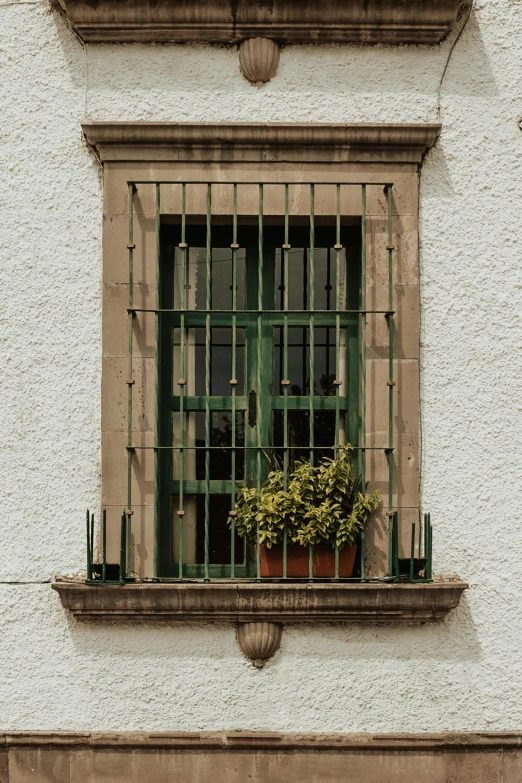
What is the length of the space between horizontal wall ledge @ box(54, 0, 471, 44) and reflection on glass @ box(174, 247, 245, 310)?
3.52 feet

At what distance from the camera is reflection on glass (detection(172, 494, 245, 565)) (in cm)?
489

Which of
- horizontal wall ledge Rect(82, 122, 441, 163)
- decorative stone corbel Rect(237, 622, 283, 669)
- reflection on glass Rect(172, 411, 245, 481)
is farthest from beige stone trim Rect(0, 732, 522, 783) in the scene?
horizontal wall ledge Rect(82, 122, 441, 163)

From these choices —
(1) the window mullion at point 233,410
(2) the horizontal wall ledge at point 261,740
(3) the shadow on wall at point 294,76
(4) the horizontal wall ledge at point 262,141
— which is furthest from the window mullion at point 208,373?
(2) the horizontal wall ledge at point 261,740

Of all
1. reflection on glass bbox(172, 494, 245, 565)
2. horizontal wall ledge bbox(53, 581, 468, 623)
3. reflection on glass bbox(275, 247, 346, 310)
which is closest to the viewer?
horizontal wall ledge bbox(53, 581, 468, 623)

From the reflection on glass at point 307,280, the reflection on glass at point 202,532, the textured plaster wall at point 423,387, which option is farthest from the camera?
the reflection on glass at point 307,280

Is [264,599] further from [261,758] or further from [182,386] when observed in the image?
[182,386]

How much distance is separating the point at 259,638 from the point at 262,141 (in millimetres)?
2404

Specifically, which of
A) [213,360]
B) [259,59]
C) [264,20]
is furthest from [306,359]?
[264,20]

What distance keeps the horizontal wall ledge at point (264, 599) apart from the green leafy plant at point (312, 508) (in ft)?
0.75

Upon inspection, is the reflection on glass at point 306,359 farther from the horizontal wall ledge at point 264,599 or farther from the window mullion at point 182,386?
the horizontal wall ledge at point 264,599

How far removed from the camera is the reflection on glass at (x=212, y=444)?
4.93m

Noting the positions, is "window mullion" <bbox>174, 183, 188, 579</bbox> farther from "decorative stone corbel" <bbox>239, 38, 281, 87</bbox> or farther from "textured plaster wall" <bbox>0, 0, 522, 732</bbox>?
"decorative stone corbel" <bbox>239, 38, 281, 87</bbox>

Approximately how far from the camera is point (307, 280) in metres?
5.03

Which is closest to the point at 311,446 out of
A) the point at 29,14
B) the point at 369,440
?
the point at 369,440
